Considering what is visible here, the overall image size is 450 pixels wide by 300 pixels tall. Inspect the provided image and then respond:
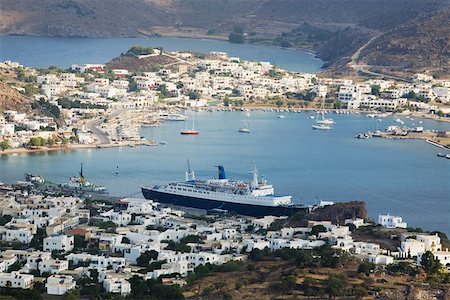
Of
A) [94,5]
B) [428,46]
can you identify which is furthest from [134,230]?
[94,5]

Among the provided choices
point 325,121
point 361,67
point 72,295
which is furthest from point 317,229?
point 361,67

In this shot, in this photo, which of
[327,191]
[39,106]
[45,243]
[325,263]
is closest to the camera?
[325,263]

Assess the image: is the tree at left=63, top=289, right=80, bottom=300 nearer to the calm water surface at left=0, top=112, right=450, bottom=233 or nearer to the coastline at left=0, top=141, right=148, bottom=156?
the calm water surface at left=0, top=112, right=450, bottom=233

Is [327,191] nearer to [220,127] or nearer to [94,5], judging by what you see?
[220,127]

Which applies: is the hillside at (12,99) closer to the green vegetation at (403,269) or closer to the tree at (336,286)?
the green vegetation at (403,269)

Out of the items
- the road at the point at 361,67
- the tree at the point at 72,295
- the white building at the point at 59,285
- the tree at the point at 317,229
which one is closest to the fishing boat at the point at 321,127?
the road at the point at 361,67
